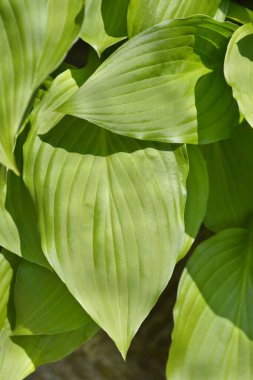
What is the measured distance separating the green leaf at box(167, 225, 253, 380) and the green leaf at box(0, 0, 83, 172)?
1.30ft

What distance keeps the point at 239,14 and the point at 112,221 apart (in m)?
0.39

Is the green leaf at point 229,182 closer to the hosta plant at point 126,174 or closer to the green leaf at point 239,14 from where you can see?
the hosta plant at point 126,174

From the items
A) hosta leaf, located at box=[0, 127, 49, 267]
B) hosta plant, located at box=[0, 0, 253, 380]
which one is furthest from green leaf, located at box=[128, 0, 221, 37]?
hosta leaf, located at box=[0, 127, 49, 267]

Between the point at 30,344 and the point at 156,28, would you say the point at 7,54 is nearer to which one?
the point at 156,28

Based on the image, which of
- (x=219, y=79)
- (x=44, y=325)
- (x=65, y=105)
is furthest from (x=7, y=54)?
(x=44, y=325)

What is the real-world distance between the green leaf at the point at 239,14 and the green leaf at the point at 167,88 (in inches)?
4.2

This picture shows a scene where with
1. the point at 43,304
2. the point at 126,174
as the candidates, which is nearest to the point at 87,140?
the point at 126,174

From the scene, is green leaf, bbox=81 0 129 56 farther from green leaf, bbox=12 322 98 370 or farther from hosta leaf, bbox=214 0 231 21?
green leaf, bbox=12 322 98 370

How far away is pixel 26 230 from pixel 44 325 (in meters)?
0.17

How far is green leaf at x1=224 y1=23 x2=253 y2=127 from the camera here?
772 millimetres

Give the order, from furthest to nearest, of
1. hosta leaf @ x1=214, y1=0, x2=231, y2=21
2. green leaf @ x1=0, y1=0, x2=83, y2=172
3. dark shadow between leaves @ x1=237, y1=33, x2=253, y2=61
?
hosta leaf @ x1=214, y1=0, x2=231, y2=21
dark shadow between leaves @ x1=237, y1=33, x2=253, y2=61
green leaf @ x1=0, y1=0, x2=83, y2=172

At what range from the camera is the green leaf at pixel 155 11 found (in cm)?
84

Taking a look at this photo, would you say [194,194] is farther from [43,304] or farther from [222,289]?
[43,304]

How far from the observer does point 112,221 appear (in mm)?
856
